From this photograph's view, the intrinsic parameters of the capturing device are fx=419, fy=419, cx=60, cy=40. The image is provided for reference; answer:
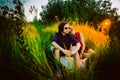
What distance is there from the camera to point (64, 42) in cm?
670

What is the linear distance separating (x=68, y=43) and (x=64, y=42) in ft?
0.23

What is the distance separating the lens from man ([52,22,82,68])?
664cm

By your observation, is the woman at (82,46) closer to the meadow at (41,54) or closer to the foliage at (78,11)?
the meadow at (41,54)

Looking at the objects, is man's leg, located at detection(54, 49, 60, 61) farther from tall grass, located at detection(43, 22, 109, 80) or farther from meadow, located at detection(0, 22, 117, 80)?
tall grass, located at detection(43, 22, 109, 80)

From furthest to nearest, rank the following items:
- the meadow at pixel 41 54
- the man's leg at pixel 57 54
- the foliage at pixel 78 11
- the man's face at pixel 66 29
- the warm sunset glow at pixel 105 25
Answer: the foliage at pixel 78 11
the warm sunset glow at pixel 105 25
the man's face at pixel 66 29
the man's leg at pixel 57 54
the meadow at pixel 41 54

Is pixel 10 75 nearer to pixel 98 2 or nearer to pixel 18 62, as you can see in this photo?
pixel 18 62

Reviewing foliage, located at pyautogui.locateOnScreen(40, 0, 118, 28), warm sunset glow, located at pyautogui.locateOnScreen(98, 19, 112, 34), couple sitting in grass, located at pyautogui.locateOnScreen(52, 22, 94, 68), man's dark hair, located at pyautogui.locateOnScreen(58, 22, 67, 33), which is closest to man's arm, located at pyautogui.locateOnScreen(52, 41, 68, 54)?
couple sitting in grass, located at pyautogui.locateOnScreen(52, 22, 94, 68)

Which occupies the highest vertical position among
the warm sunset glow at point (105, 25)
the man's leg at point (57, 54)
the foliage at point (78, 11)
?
the foliage at point (78, 11)

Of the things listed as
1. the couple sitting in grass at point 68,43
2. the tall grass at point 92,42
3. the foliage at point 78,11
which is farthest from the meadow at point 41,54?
the foliage at point 78,11

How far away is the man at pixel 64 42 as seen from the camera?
6637mm

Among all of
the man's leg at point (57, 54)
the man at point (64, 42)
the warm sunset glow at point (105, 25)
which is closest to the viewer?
the man's leg at point (57, 54)

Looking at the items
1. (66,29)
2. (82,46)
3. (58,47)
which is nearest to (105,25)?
(82,46)

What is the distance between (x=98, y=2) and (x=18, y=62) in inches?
78.2

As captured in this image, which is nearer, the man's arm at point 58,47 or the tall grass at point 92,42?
the tall grass at point 92,42
